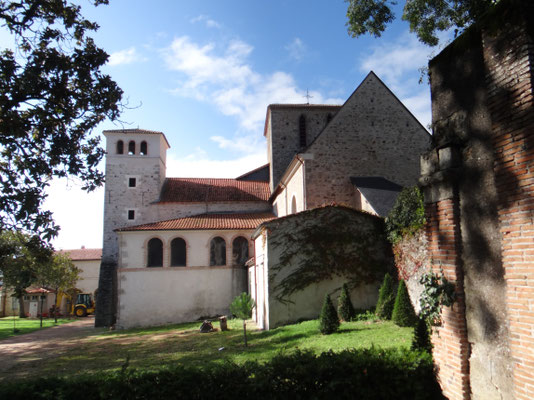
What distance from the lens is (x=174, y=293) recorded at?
23.7 meters

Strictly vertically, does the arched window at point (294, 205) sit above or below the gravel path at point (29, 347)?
above

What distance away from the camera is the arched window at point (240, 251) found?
24641 millimetres

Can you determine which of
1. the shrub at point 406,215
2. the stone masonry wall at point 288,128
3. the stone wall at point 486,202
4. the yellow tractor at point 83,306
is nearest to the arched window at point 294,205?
the stone masonry wall at point 288,128

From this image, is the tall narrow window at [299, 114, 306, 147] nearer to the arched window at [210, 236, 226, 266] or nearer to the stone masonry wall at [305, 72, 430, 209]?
the stone masonry wall at [305, 72, 430, 209]

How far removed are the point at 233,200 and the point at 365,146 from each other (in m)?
12.0

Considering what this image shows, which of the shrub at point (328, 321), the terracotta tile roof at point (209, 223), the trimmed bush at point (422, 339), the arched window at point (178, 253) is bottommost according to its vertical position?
the shrub at point (328, 321)

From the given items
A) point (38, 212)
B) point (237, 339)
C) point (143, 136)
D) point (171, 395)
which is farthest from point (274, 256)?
point (143, 136)

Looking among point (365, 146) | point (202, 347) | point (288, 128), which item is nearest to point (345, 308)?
point (202, 347)

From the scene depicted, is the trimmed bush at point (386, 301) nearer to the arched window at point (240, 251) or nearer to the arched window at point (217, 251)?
A: the arched window at point (240, 251)

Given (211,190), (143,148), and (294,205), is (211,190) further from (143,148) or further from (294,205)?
(294,205)

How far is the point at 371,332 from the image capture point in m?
10.2

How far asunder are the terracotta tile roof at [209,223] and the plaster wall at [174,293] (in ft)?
8.36

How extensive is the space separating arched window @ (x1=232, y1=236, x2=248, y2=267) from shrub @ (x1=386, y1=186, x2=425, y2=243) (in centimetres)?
1197

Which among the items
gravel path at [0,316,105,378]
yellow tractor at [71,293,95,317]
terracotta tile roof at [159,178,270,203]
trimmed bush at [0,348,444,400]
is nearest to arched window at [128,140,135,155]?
terracotta tile roof at [159,178,270,203]
